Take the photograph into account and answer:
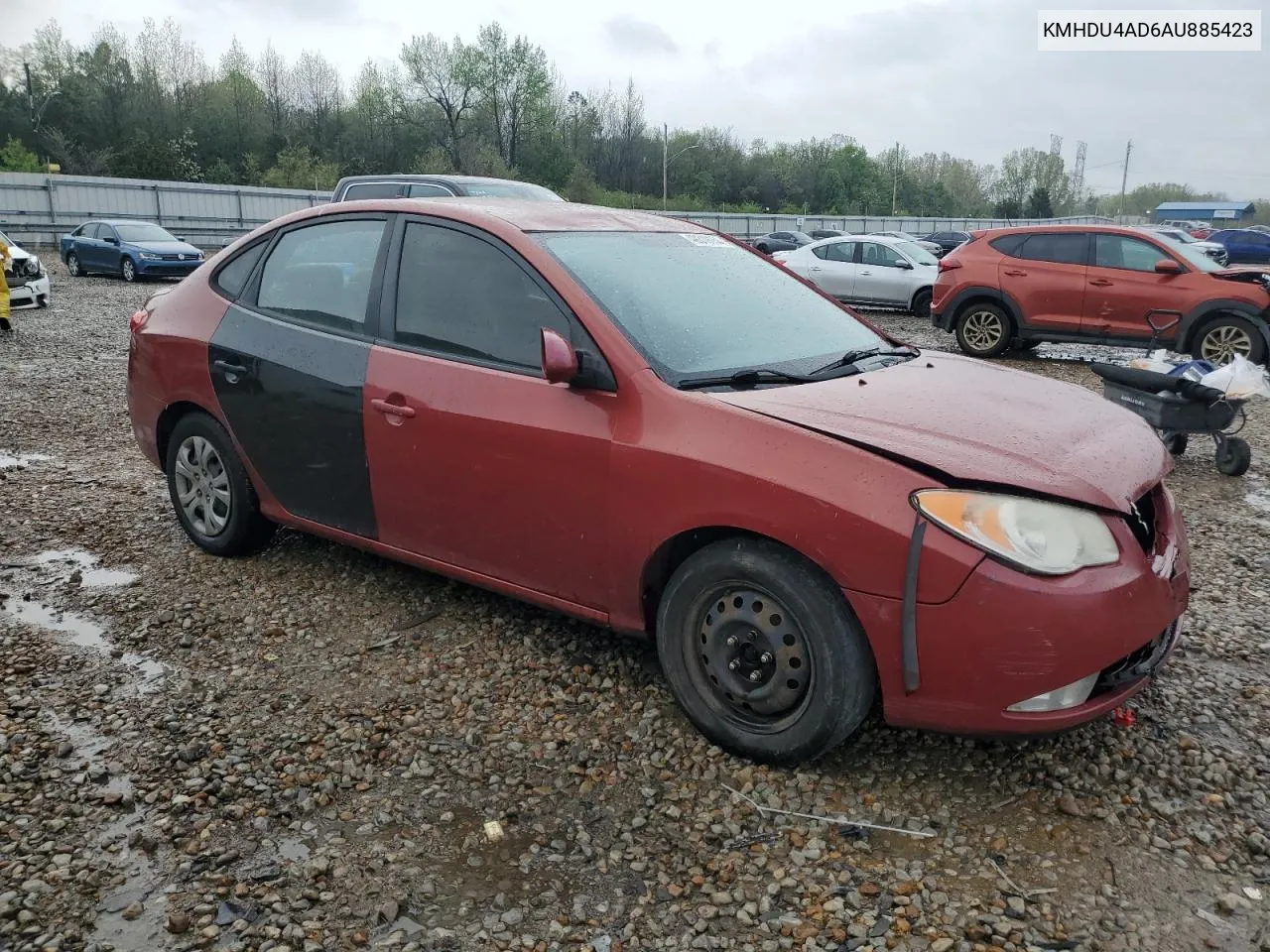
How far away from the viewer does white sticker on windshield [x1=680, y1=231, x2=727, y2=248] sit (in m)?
4.26

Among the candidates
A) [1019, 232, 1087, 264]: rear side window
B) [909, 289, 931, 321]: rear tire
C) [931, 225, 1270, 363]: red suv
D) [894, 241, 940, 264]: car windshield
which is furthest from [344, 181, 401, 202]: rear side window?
[909, 289, 931, 321]: rear tire

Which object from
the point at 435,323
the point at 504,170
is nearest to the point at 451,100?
the point at 504,170

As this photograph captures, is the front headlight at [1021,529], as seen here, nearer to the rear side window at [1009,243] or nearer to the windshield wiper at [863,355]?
the windshield wiper at [863,355]

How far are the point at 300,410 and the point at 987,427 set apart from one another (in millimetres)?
2714

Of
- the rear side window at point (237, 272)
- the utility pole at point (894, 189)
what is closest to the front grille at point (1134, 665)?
the rear side window at point (237, 272)

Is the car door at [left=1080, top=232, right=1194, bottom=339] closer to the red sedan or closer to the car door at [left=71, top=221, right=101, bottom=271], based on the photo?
the red sedan

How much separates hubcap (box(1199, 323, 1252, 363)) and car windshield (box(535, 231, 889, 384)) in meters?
8.95

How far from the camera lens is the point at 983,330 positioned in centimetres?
1288

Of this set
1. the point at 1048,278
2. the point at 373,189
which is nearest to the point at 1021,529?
the point at 1048,278

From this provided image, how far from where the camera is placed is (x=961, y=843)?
280 centimetres

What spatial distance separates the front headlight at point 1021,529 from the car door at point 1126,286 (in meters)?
10.2

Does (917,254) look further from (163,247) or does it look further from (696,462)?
(163,247)

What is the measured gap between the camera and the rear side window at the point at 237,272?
464cm

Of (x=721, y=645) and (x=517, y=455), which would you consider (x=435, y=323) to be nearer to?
(x=517, y=455)
